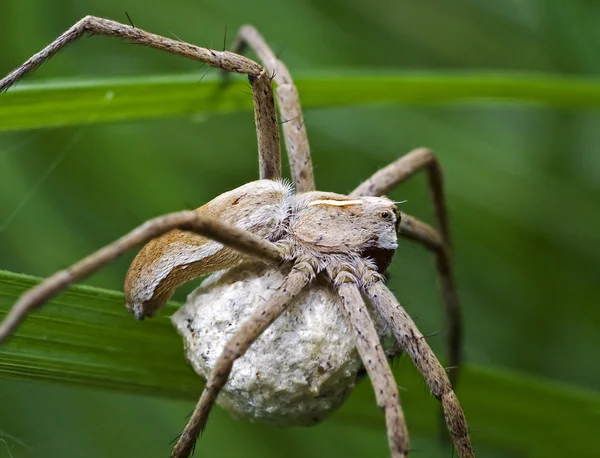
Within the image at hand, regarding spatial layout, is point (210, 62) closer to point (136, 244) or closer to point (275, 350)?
point (136, 244)

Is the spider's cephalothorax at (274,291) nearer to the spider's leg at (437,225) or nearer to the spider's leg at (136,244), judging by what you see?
the spider's leg at (136,244)

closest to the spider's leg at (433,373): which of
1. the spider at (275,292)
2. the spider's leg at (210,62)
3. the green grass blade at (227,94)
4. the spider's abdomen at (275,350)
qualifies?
the spider at (275,292)

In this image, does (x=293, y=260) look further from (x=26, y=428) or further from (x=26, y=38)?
(x=26, y=38)

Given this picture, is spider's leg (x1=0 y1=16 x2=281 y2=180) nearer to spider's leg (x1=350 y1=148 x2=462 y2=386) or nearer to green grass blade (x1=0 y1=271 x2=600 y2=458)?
spider's leg (x1=350 y1=148 x2=462 y2=386)

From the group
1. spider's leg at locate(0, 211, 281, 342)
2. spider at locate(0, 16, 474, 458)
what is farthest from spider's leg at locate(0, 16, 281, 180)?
spider's leg at locate(0, 211, 281, 342)

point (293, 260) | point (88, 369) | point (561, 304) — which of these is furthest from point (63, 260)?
point (561, 304)

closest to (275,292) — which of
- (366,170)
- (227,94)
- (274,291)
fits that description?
(274,291)
